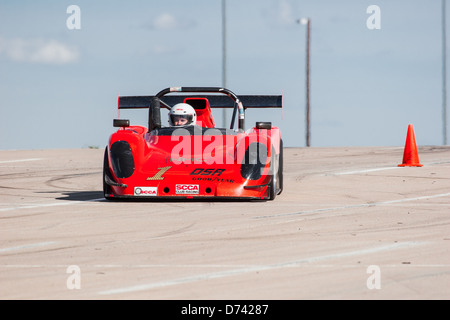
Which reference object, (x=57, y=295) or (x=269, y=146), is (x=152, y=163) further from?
(x=57, y=295)

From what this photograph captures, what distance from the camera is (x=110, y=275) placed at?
592 centimetres

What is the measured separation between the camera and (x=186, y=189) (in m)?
10.9

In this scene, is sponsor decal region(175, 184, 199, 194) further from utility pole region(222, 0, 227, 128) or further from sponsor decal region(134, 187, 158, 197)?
utility pole region(222, 0, 227, 128)

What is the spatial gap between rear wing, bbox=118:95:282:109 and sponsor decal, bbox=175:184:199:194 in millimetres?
3617

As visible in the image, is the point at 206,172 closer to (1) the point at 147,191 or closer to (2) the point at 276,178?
(1) the point at 147,191

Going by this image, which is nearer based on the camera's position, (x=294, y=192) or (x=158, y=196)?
(x=158, y=196)

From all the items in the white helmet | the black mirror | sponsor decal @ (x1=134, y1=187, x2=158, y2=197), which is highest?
the white helmet

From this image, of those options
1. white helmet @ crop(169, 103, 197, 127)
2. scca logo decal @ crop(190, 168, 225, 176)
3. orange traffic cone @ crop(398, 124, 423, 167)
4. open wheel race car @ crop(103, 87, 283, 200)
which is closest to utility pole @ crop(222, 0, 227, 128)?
orange traffic cone @ crop(398, 124, 423, 167)

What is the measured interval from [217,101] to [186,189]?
4713 millimetres

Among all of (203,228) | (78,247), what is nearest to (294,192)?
(203,228)

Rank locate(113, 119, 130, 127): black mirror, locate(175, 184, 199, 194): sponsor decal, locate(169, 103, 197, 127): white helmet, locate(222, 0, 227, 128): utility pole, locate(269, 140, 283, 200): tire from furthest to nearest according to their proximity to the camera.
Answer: locate(222, 0, 227, 128): utility pole < locate(169, 103, 197, 127): white helmet < locate(113, 119, 130, 127): black mirror < locate(269, 140, 283, 200): tire < locate(175, 184, 199, 194): sponsor decal

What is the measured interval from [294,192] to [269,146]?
Answer: 5.94ft

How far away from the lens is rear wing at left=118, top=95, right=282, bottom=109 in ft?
48.4
